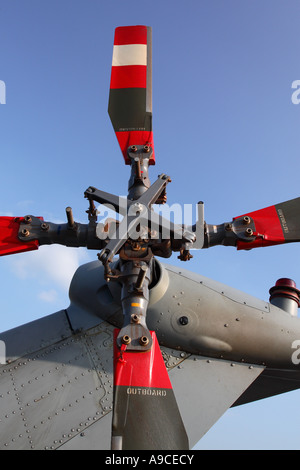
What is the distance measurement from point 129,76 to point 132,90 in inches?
8.7

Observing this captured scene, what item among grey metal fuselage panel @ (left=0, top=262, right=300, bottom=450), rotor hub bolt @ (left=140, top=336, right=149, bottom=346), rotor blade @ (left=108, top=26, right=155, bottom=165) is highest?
rotor blade @ (left=108, top=26, right=155, bottom=165)

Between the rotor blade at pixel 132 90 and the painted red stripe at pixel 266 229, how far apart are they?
1689 mm

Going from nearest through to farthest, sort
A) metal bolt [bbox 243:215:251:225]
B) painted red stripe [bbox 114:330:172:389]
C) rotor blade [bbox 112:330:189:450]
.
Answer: rotor blade [bbox 112:330:189:450]
painted red stripe [bbox 114:330:172:389]
metal bolt [bbox 243:215:251:225]

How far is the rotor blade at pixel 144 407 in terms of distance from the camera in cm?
338

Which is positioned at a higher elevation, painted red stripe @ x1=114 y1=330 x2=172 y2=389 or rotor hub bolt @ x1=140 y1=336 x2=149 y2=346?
rotor hub bolt @ x1=140 y1=336 x2=149 y2=346

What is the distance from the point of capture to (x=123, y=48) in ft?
18.4

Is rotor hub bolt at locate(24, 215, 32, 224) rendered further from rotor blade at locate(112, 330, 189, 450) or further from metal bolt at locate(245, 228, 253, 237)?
metal bolt at locate(245, 228, 253, 237)

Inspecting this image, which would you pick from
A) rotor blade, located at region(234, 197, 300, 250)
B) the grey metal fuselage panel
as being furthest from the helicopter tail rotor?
the grey metal fuselage panel

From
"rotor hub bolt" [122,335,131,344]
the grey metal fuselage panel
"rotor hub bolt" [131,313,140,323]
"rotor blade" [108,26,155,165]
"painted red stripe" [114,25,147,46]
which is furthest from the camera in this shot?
"painted red stripe" [114,25,147,46]

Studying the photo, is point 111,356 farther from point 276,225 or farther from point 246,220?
point 276,225

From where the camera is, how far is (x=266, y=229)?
185 inches

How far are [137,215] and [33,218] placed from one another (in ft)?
4.19

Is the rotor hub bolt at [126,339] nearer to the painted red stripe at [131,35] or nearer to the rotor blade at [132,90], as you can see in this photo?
the rotor blade at [132,90]

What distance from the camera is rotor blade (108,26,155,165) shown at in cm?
546
